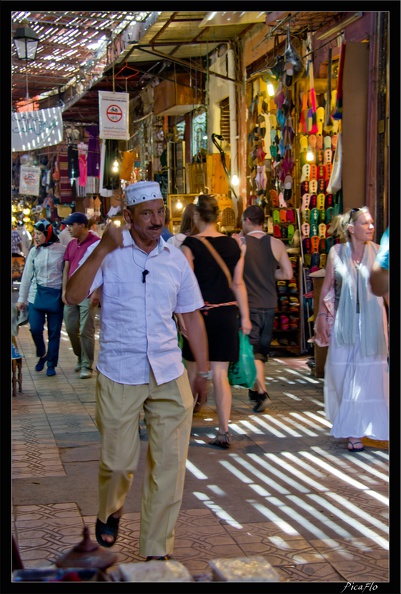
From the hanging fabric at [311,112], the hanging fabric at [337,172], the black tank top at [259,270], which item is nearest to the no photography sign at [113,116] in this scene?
the hanging fabric at [311,112]

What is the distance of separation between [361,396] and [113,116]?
Answer: 37.1 ft

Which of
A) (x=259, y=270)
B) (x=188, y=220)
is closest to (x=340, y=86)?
(x=259, y=270)

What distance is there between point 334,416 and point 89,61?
13635 millimetres

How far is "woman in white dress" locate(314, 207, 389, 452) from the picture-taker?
6.93 meters

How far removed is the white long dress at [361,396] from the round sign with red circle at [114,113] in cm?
1102

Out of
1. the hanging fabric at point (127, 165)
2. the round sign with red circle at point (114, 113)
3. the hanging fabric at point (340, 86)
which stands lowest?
the hanging fabric at point (340, 86)

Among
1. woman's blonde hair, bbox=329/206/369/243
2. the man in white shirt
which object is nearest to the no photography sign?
woman's blonde hair, bbox=329/206/369/243

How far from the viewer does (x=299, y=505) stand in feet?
18.5

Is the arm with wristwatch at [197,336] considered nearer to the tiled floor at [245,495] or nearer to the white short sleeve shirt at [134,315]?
the white short sleeve shirt at [134,315]

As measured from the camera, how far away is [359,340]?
23.0 feet

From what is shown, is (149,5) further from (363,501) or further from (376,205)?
(376,205)

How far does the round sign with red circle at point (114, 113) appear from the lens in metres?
17.1

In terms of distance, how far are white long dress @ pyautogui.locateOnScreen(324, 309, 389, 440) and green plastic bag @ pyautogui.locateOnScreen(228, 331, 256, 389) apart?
2.77ft

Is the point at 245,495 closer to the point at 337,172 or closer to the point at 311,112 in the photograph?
the point at 337,172
